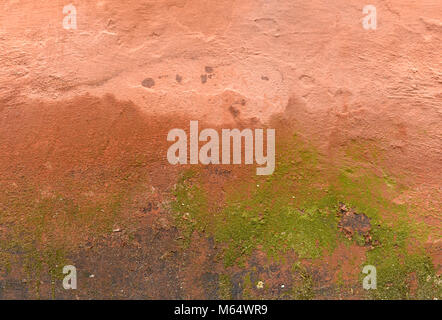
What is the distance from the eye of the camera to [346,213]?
736 cm

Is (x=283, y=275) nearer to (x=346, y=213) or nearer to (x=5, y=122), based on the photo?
(x=346, y=213)

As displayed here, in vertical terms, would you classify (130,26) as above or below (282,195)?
above

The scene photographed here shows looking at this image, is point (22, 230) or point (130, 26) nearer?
point (22, 230)

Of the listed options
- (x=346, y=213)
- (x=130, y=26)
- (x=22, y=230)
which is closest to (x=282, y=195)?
(x=346, y=213)

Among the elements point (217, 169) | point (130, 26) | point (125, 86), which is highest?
point (130, 26)

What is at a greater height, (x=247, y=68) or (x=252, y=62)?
(x=252, y=62)

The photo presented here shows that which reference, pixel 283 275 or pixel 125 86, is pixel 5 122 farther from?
pixel 283 275

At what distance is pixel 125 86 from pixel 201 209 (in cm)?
320

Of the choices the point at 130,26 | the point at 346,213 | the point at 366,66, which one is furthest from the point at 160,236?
the point at 366,66

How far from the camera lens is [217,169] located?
7363mm

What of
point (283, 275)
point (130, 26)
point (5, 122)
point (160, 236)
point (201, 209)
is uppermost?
point (130, 26)

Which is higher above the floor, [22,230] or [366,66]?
[366,66]

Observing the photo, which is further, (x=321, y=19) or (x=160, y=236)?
(x=321, y=19)

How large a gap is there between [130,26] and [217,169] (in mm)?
3796
